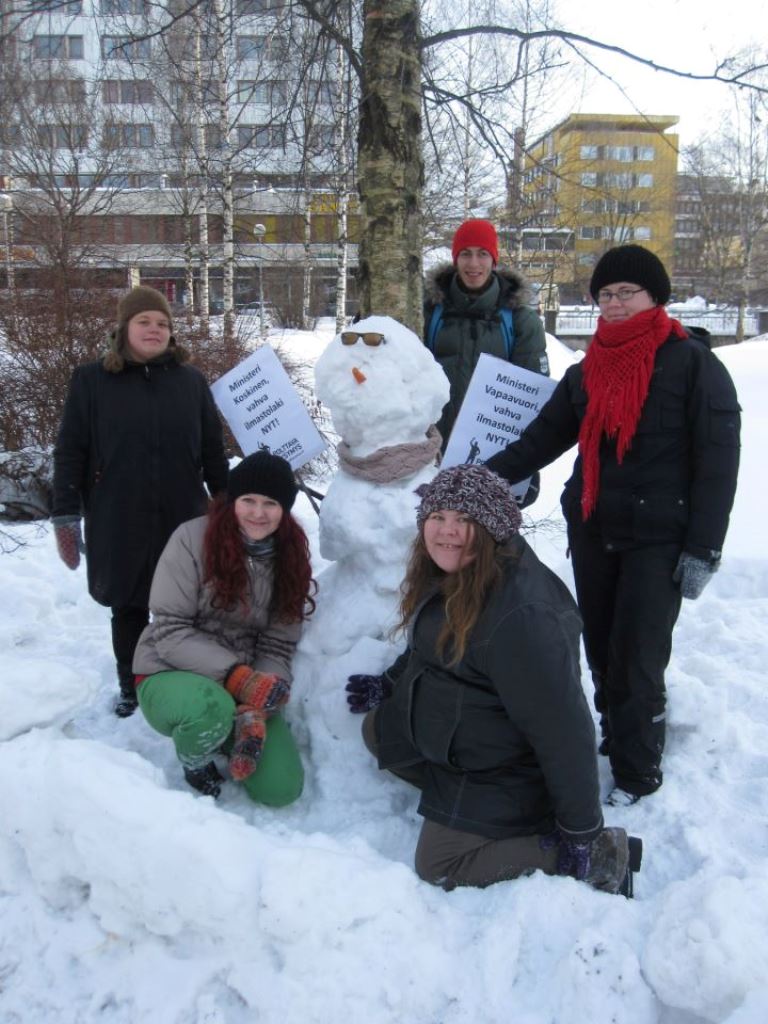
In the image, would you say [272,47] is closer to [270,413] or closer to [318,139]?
[318,139]

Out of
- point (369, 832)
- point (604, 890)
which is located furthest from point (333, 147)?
point (604, 890)

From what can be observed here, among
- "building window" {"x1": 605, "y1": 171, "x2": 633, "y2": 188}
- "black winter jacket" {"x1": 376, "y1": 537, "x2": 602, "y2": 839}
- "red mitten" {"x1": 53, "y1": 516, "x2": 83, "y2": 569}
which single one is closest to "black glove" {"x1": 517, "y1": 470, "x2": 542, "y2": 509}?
"black winter jacket" {"x1": 376, "y1": 537, "x2": 602, "y2": 839}

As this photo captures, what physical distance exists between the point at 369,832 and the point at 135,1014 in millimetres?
809

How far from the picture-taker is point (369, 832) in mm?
2297

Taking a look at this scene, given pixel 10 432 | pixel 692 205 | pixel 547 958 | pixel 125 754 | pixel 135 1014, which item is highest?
pixel 692 205

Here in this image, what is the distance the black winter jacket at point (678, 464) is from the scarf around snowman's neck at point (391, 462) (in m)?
0.59

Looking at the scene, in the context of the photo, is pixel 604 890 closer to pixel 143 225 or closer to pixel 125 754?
pixel 125 754

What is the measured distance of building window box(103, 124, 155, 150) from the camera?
38.2 ft

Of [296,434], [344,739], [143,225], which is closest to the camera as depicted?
[344,739]

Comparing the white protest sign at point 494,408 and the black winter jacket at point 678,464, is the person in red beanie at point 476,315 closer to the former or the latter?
the white protest sign at point 494,408

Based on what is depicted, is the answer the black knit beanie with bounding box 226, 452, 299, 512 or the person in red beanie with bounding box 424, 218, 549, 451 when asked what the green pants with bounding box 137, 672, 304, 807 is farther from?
the person in red beanie with bounding box 424, 218, 549, 451

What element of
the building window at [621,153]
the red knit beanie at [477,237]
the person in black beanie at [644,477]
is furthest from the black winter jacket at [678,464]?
the building window at [621,153]

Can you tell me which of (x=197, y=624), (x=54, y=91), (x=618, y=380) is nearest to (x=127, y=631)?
(x=197, y=624)

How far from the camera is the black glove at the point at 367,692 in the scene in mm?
2467
